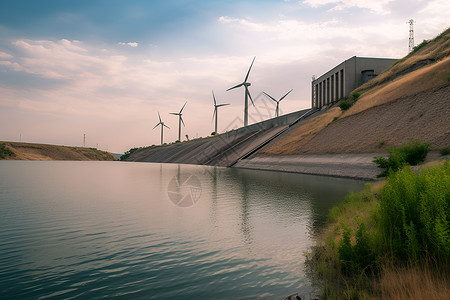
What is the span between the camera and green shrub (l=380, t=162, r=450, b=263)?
6.52 m

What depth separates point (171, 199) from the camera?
2128 cm

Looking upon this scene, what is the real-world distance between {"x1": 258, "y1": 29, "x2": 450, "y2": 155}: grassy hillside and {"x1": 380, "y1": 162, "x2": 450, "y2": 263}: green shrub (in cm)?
2945

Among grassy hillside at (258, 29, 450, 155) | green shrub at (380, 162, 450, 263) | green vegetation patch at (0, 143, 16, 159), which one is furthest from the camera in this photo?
green vegetation patch at (0, 143, 16, 159)

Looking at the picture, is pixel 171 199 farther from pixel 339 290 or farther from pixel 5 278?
pixel 339 290

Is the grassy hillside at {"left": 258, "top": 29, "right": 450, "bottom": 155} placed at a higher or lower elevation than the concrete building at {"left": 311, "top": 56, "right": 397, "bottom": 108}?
lower

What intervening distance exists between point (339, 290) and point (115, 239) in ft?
26.1

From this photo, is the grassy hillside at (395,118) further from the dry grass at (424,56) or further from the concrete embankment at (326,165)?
the concrete embankment at (326,165)

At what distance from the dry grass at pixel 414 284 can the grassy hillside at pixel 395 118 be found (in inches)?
1223

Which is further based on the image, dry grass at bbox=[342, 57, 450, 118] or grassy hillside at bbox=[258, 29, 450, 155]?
dry grass at bbox=[342, 57, 450, 118]

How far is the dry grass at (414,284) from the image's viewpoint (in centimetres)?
554

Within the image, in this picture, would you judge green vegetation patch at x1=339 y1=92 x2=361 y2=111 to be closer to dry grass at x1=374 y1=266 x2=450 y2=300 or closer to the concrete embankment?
the concrete embankment

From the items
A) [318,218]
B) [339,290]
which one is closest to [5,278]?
[339,290]

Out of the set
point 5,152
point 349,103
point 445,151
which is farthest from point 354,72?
point 5,152

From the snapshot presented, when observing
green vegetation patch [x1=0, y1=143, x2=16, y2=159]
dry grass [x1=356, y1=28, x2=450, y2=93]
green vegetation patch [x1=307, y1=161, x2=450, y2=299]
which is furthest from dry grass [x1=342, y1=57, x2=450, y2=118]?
green vegetation patch [x1=0, y1=143, x2=16, y2=159]
